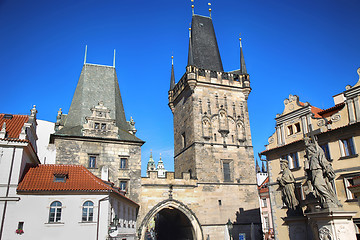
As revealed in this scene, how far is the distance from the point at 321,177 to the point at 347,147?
373 inches

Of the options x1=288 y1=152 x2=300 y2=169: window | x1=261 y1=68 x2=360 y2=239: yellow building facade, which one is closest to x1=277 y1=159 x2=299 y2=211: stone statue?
x1=261 y1=68 x2=360 y2=239: yellow building facade

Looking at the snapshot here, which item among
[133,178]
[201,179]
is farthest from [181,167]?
[133,178]

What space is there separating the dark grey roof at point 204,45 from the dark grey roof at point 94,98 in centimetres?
891

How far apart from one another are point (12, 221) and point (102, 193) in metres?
4.50

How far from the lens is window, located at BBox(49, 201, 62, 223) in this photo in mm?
16263

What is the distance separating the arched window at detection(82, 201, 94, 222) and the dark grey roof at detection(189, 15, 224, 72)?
64.2 ft

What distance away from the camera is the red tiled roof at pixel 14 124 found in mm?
17461

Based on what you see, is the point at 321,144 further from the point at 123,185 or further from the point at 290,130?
the point at 123,185

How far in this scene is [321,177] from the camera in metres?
8.90

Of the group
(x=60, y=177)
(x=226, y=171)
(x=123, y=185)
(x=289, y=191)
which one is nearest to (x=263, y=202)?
(x=226, y=171)

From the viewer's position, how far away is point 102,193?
1733 cm

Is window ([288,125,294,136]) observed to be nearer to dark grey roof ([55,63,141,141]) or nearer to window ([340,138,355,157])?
window ([340,138,355,157])

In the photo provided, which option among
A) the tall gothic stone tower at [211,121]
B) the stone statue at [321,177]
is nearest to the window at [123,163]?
the tall gothic stone tower at [211,121]

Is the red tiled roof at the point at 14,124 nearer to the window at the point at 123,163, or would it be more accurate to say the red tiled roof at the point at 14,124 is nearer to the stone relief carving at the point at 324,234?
the window at the point at 123,163
